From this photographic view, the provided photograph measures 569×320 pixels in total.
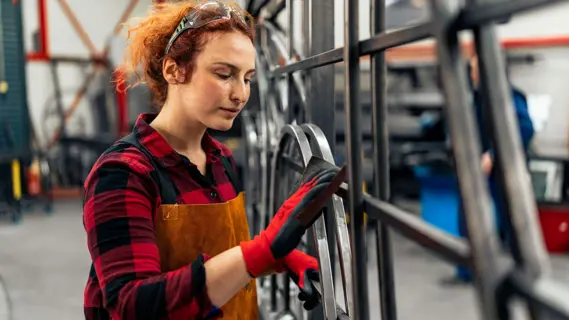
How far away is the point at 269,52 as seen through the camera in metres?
2.26

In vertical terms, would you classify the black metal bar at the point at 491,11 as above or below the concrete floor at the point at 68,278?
above

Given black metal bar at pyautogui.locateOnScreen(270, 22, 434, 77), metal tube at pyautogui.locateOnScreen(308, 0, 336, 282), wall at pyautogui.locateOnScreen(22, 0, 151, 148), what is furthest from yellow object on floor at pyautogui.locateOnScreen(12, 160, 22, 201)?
black metal bar at pyautogui.locateOnScreen(270, 22, 434, 77)

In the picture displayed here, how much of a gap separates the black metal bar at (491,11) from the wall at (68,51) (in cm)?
692

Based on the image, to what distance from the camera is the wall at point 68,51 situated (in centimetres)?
709

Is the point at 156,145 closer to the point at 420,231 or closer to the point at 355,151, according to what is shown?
the point at 355,151

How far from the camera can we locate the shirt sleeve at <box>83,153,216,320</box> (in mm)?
924

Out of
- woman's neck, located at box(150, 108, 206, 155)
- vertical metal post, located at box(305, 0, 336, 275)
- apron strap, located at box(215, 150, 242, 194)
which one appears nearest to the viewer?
woman's neck, located at box(150, 108, 206, 155)

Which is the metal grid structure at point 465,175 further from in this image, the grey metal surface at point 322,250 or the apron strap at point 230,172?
the apron strap at point 230,172

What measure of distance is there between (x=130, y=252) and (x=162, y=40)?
19.3 inches

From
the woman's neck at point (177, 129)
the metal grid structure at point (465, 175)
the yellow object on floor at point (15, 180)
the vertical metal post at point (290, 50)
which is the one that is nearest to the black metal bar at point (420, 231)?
the metal grid structure at point (465, 175)

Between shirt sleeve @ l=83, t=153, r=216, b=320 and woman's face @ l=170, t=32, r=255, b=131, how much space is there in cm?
19

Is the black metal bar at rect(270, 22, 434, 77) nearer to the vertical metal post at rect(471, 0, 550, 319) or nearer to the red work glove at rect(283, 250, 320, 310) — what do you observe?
the vertical metal post at rect(471, 0, 550, 319)

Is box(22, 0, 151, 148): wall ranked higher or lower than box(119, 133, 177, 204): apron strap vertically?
higher

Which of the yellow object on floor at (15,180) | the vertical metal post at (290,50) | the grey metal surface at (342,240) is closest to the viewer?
the grey metal surface at (342,240)
